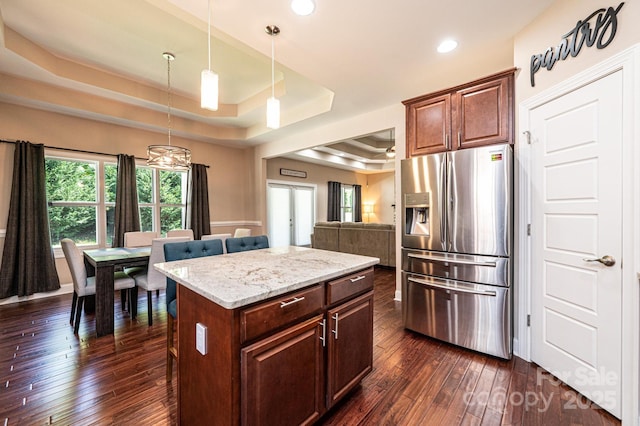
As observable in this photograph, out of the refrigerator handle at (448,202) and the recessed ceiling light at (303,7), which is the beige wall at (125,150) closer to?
the recessed ceiling light at (303,7)

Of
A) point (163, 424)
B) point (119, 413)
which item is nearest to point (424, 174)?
point (163, 424)

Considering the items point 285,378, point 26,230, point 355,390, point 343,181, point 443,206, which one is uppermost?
point 343,181

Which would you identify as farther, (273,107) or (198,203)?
(198,203)

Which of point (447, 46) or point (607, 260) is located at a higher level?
point (447, 46)

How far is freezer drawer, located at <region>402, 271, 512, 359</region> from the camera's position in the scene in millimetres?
2217

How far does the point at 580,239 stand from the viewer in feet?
5.98

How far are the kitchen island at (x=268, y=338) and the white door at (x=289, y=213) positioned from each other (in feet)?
17.8

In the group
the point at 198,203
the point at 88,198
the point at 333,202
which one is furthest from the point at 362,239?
the point at 88,198

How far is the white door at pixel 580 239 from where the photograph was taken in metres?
1.63

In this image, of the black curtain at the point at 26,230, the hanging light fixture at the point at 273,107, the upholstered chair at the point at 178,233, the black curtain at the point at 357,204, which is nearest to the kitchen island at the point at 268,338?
the hanging light fixture at the point at 273,107

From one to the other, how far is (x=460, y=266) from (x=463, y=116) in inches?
56.0

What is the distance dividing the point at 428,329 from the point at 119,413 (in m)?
2.54

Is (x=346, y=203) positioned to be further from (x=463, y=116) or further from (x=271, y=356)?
(x=271, y=356)

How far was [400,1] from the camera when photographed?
1.92 m
